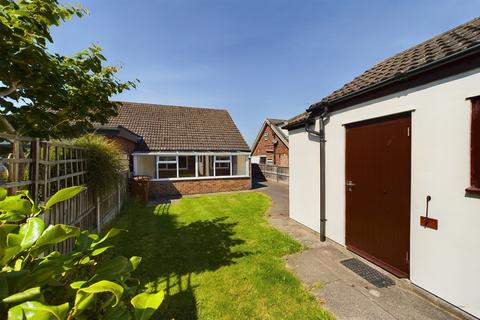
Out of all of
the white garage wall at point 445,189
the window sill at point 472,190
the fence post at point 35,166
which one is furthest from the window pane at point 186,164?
the window sill at point 472,190

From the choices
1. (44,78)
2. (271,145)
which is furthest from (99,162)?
(271,145)

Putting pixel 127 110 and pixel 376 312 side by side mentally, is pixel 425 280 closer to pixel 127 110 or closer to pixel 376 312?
pixel 376 312

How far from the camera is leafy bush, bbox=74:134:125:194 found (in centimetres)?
519

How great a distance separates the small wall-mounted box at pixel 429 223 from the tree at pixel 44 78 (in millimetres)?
5449

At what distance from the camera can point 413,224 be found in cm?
360

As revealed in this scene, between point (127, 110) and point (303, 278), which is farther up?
point (127, 110)

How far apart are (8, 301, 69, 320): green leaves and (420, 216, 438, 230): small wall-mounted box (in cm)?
424

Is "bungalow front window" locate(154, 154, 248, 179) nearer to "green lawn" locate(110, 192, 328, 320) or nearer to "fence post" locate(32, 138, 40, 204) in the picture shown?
"green lawn" locate(110, 192, 328, 320)

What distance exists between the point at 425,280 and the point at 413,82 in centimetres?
303

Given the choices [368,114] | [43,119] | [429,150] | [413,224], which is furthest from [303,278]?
[43,119]

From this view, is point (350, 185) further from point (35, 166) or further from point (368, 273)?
point (35, 166)

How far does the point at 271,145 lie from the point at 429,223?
19.3 m

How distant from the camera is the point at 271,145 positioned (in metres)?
22.5

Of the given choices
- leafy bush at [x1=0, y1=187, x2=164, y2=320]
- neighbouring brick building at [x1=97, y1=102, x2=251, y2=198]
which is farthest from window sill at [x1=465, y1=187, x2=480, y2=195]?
neighbouring brick building at [x1=97, y1=102, x2=251, y2=198]
